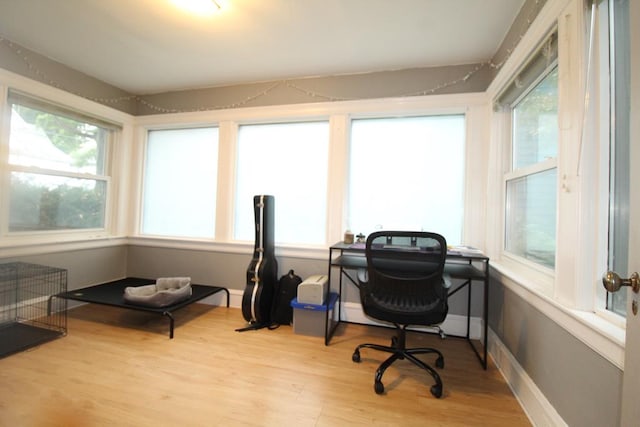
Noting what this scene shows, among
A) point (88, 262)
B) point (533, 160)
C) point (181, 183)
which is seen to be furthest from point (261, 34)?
point (88, 262)

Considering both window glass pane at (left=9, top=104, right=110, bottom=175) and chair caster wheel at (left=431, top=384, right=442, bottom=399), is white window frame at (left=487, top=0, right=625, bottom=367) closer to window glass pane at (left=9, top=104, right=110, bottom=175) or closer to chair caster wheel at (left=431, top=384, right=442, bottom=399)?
chair caster wheel at (left=431, top=384, right=442, bottom=399)

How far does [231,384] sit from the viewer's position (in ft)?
5.53

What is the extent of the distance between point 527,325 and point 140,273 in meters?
3.88

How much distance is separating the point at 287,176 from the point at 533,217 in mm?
2183

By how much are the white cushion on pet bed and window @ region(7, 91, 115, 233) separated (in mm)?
1195

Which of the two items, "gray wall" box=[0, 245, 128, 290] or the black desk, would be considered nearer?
the black desk

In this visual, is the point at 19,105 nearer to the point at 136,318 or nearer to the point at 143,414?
the point at 136,318

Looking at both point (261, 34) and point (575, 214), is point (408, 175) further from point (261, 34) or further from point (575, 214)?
point (261, 34)

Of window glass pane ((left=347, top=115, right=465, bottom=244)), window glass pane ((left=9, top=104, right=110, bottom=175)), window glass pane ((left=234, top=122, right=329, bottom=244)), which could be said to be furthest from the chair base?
window glass pane ((left=9, top=104, right=110, bottom=175))

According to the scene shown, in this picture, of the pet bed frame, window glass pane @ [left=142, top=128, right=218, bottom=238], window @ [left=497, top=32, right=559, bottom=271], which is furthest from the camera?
window glass pane @ [left=142, top=128, right=218, bottom=238]

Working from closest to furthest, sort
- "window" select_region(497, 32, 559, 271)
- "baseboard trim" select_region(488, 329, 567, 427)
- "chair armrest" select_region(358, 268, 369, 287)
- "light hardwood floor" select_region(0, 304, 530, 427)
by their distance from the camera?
"baseboard trim" select_region(488, 329, 567, 427), "light hardwood floor" select_region(0, 304, 530, 427), "window" select_region(497, 32, 559, 271), "chair armrest" select_region(358, 268, 369, 287)

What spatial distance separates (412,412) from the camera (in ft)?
4.86

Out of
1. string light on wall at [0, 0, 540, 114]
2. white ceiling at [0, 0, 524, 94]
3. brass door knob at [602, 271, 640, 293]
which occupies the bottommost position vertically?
brass door knob at [602, 271, 640, 293]

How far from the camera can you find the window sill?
939 millimetres
